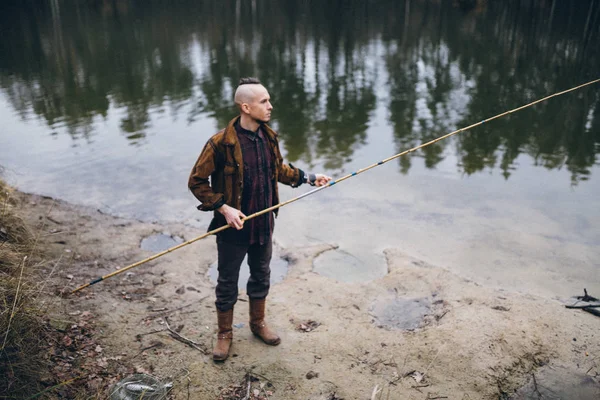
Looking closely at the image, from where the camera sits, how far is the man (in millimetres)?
3549

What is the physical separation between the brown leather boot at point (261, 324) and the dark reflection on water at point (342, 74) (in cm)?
527

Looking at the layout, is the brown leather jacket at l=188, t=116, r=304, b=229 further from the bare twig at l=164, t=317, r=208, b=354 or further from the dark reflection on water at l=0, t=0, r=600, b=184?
the dark reflection on water at l=0, t=0, r=600, b=184

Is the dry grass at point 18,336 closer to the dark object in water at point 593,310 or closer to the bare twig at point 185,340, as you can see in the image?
the bare twig at point 185,340

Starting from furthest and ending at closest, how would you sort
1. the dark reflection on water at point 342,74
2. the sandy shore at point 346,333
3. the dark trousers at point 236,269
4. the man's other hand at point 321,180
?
the dark reflection on water at point 342,74 < the man's other hand at point 321,180 < the dark trousers at point 236,269 < the sandy shore at point 346,333

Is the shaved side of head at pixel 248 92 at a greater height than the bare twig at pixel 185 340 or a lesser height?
greater

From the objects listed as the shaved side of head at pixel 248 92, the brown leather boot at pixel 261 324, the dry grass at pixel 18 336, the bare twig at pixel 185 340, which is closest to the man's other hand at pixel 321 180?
the shaved side of head at pixel 248 92

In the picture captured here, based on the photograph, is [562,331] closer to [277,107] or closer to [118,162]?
[118,162]

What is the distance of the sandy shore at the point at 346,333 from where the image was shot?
12.0ft

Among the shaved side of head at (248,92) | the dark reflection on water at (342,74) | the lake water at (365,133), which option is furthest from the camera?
the dark reflection on water at (342,74)

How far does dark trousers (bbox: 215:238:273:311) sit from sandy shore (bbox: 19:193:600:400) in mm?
458

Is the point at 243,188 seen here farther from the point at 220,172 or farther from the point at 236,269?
the point at 236,269

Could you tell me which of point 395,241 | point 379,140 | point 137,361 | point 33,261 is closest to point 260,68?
point 379,140

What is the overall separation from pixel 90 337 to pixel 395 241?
158 inches

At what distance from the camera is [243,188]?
3701 mm
